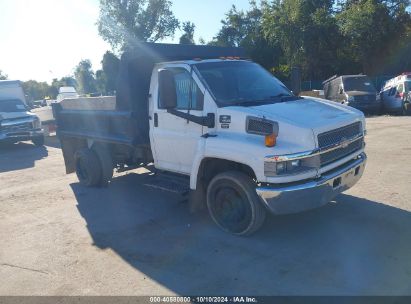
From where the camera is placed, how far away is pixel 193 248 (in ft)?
16.5

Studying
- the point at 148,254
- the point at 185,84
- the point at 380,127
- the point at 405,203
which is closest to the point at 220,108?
the point at 185,84

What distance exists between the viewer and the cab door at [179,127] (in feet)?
18.0

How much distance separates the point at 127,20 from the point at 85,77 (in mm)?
42659

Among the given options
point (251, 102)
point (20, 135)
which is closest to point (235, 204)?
point (251, 102)

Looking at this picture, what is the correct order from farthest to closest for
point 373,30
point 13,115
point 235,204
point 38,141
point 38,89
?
point 38,89 < point 373,30 < point 38,141 < point 13,115 < point 235,204

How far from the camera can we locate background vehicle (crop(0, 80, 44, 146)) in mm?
15234

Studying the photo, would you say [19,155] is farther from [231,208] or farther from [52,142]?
[231,208]

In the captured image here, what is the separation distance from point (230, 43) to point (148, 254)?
45.3m

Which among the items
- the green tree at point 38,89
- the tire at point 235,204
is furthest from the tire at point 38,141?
the green tree at point 38,89

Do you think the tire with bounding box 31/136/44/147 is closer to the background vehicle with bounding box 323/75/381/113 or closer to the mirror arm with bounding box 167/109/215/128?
the mirror arm with bounding box 167/109/215/128

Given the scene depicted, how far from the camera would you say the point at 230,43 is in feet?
157

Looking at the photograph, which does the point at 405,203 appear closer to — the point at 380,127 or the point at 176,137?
the point at 176,137

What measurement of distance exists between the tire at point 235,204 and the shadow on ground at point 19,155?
26.7 ft

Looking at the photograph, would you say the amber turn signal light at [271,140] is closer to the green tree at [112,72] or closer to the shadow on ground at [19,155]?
the green tree at [112,72]
